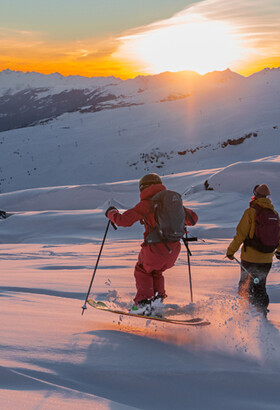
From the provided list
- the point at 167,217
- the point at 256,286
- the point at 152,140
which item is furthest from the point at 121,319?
the point at 152,140

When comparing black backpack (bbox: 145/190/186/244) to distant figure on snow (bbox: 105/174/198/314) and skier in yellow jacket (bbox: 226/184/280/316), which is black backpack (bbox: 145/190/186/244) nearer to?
distant figure on snow (bbox: 105/174/198/314)

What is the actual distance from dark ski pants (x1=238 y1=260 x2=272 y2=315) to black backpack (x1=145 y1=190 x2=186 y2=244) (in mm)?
1159

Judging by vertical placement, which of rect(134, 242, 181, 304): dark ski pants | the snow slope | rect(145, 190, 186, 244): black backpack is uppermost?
rect(145, 190, 186, 244): black backpack

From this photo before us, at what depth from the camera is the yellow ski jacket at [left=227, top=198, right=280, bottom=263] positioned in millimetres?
4562

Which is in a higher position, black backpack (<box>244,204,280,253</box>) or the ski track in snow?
black backpack (<box>244,204,280,253</box>)

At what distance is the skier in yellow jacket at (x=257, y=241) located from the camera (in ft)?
14.9

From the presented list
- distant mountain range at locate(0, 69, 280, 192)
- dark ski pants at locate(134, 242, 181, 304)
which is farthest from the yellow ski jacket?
distant mountain range at locate(0, 69, 280, 192)

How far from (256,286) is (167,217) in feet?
4.92

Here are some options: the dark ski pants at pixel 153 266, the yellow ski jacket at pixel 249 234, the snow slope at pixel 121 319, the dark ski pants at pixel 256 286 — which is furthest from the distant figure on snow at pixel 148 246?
the dark ski pants at pixel 256 286

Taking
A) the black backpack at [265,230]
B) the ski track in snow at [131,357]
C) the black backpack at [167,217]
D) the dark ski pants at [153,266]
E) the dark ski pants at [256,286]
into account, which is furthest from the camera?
the dark ski pants at [256,286]

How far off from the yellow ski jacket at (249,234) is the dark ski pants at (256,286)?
0.07 metres

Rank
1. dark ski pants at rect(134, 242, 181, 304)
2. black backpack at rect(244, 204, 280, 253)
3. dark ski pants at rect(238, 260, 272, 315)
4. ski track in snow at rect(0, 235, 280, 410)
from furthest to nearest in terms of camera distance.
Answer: dark ski pants at rect(238, 260, 272, 315)
black backpack at rect(244, 204, 280, 253)
dark ski pants at rect(134, 242, 181, 304)
ski track in snow at rect(0, 235, 280, 410)

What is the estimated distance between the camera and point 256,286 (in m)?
4.78

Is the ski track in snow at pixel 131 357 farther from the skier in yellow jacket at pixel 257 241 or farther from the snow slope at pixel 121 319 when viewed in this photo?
the skier in yellow jacket at pixel 257 241
